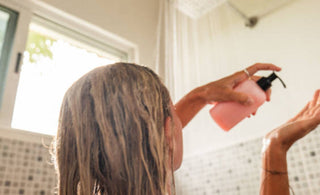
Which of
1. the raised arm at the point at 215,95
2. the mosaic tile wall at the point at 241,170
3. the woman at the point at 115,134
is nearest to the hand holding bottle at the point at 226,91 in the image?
the raised arm at the point at 215,95

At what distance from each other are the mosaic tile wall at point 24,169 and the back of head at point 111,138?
0.64 meters

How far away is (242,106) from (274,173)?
19cm

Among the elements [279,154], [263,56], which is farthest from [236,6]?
[279,154]

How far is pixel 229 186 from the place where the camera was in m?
1.36

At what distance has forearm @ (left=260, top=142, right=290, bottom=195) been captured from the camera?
0.79m

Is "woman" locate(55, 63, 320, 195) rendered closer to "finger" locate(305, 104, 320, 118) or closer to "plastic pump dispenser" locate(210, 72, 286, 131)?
"plastic pump dispenser" locate(210, 72, 286, 131)

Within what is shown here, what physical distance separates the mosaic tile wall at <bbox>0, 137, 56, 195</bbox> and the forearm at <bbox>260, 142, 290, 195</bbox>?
78 cm

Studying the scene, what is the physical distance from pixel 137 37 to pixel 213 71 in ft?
1.64

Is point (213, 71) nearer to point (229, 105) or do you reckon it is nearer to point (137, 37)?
point (137, 37)

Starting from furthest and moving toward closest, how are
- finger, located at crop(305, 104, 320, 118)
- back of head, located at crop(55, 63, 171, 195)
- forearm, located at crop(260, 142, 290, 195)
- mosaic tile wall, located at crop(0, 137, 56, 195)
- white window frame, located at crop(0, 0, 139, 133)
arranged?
white window frame, located at crop(0, 0, 139, 133) → mosaic tile wall, located at crop(0, 137, 56, 195) → finger, located at crop(305, 104, 320, 118) → forearm, located at crop(260, 142, 290, 195) → back of head, located at crop(55, 63, 171, 195)

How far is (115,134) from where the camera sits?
578mm

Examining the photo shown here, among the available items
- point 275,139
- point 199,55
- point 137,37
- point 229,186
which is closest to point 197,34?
point 199,55

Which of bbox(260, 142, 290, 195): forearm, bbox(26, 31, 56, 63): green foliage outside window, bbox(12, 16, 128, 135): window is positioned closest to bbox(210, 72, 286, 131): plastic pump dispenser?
bbox(260, 142, 290, 195): forearm

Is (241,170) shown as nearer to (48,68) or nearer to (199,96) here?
(199,96)
